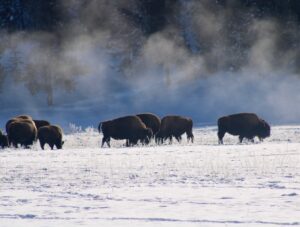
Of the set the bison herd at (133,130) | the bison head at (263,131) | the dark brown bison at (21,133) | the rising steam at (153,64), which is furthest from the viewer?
the rising steam at (153,64)

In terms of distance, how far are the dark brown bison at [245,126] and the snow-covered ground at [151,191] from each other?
14.4 meters

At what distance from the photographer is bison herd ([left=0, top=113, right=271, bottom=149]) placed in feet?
98.3

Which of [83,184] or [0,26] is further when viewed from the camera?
[0,26]

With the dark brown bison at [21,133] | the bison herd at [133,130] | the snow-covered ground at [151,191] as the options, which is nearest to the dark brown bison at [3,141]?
the bison herd at [133,130]

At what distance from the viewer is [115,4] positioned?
80625 millimetres

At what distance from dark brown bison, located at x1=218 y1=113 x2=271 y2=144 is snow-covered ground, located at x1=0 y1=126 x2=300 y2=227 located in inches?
565

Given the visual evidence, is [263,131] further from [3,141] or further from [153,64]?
[153,64]

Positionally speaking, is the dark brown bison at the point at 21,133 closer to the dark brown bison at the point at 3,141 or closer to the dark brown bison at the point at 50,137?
the dark brown bison at the point at 3,141

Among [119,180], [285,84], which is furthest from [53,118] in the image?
[119,180]

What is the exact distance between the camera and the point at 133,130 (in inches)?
1247

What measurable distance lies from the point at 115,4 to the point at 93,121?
71.7 ft

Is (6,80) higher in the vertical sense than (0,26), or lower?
lower

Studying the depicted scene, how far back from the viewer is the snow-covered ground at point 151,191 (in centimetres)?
906

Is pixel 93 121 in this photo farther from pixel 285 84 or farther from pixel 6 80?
pixel 285 84
